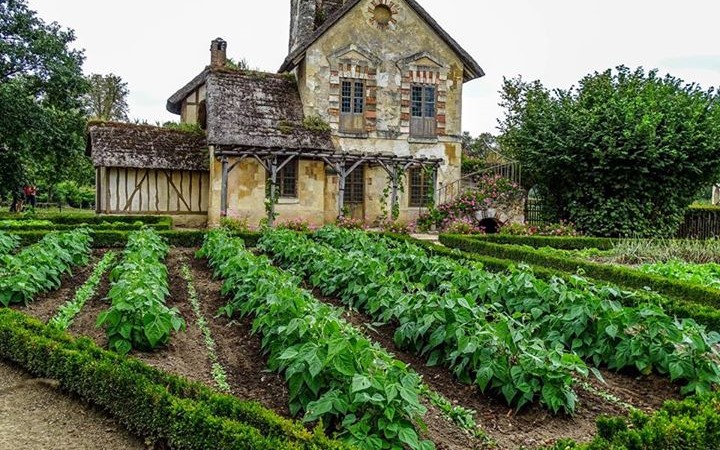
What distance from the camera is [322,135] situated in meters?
20.1

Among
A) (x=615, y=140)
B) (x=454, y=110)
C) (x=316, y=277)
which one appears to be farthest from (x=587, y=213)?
(x=316, y=277)

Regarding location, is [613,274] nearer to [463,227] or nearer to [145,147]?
[463,227]

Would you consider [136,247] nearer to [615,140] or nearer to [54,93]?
[615,140]

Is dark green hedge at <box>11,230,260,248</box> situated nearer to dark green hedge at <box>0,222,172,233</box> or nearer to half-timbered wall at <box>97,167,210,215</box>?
dark green hedge at <box>0,222,172,233</box>

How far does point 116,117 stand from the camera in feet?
137

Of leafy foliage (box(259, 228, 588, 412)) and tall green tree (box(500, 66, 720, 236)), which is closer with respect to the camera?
leafy foliage (box(259, 228, 588, 412))

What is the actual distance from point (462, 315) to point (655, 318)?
1639 mm

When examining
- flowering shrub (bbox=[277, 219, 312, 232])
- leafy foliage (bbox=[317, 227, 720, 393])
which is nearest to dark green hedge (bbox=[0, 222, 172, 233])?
flowering shrub (bbox=[277, 219, 312, 232])

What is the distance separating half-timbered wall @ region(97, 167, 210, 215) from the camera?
20.0 m

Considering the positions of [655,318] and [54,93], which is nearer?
[655,318]

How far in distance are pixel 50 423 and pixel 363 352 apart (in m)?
2.25

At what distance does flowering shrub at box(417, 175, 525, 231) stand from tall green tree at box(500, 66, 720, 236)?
1.48m

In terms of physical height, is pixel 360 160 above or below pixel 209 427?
above

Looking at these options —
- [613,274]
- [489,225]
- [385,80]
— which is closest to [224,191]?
[385,80]
